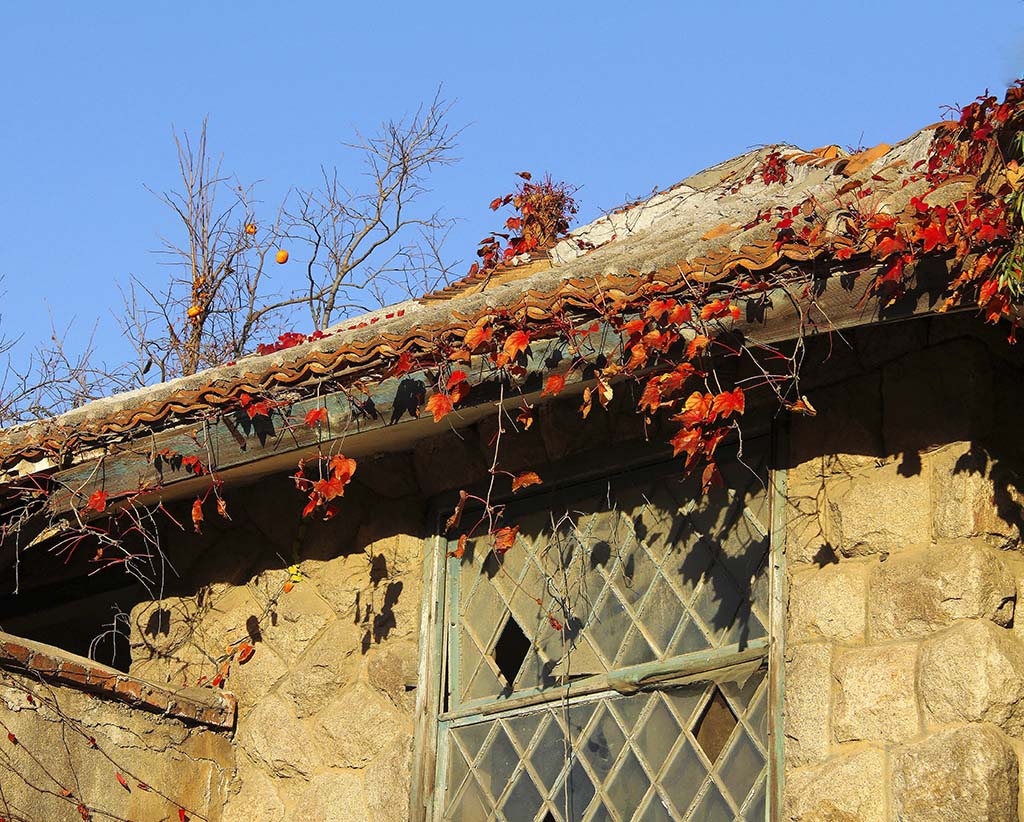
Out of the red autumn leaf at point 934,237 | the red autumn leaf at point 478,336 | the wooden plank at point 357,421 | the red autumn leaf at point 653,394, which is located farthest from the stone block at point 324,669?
the red autumn leaf at point 934,237

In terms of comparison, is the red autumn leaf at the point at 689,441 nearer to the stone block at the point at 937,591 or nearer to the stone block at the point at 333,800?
the stone block at the point at 937,591

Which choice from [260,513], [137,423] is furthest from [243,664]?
[137,423]

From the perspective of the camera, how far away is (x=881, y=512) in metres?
3.86

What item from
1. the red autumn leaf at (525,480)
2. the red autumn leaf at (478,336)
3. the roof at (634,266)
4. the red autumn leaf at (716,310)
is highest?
the roof at (634,266)

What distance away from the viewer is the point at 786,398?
4.10 metres

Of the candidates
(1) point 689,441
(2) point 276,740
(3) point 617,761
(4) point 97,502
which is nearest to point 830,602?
(1) point 689,441

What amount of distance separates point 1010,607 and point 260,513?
103 inches

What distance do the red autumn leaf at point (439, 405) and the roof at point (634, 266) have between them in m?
0.14

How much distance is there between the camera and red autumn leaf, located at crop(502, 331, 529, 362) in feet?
13.2

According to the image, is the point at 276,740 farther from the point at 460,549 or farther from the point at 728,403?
the point at 728,403

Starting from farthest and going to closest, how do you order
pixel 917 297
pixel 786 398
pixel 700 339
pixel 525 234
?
pixel 525 234 < pixel 786 398 < pixel 700 339 < pixel 917 297

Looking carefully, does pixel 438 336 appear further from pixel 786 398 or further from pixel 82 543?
pixel 82 543

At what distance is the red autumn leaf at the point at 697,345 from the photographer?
3.79 m

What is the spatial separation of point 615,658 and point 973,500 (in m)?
1.18
